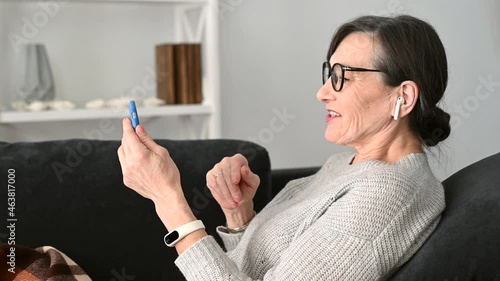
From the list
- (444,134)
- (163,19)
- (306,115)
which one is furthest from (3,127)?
(444,134)

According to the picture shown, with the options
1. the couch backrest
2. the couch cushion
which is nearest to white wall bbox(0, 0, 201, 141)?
the couch backrest

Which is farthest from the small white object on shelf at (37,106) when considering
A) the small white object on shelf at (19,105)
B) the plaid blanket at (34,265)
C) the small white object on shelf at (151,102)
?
the plaid blanket at (34,265)

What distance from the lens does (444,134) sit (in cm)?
168

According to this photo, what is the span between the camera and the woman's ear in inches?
61.9

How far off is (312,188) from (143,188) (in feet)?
1.44

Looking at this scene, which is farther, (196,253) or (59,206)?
(59,206)

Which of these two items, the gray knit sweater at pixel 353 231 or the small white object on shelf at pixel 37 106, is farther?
the small white object on shelf at pixel 37 106

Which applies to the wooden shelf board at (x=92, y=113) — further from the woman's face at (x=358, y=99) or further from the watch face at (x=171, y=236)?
the watch face at (x=171, y=236)

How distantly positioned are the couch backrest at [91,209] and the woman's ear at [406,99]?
1.94ft

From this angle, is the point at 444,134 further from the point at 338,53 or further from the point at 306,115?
the point at 306,115

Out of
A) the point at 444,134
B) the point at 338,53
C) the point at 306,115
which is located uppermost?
the point at 338,53

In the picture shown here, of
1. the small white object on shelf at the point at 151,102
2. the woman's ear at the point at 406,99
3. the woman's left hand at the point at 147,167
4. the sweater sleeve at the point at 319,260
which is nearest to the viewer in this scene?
the sweater sleeve at the point at 319,260

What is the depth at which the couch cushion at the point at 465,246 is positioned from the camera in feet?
4.50

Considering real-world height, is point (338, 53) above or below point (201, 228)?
above
